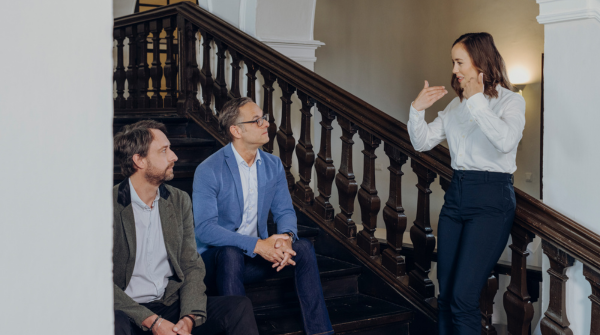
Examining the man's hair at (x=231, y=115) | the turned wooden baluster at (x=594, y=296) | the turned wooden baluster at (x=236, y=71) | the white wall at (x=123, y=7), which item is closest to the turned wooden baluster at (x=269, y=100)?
the turned wooden baluster at (x=236, y=71)

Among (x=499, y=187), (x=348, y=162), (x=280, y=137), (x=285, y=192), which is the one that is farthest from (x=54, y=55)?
(x=280, y=137)

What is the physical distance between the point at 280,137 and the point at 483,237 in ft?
4.74

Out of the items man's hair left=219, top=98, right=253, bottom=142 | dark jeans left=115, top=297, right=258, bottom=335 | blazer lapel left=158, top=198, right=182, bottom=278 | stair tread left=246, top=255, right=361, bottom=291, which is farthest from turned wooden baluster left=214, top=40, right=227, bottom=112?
dark jeans left=115, top=297, right=258, bottom=335

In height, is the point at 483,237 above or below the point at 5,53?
below

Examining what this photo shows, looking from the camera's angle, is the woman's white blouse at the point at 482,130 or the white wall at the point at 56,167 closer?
the white wall at the point at 56,167

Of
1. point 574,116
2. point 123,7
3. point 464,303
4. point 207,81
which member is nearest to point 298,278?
point 464,303

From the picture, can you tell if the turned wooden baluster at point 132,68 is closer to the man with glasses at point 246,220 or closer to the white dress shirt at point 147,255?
the man with glasses at point 246,220

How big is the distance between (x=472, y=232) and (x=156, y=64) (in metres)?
2.89

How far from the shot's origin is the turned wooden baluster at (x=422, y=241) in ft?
7.61

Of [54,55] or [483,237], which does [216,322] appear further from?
[54,55]

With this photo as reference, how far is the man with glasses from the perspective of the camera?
206 centimetres

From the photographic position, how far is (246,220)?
229 cm

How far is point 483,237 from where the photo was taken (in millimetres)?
1803

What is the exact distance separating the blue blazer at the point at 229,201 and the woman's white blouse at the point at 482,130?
645 millimetres
